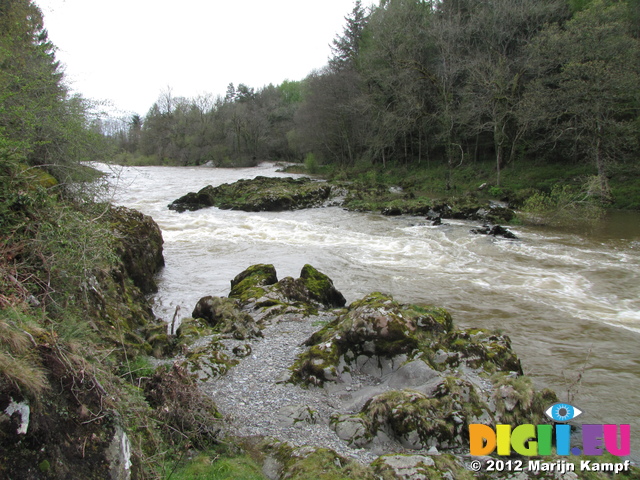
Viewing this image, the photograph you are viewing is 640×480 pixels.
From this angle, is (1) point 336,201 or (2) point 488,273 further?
(1) point 336,201

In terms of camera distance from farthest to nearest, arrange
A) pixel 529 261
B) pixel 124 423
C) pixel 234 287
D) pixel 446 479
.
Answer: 1. pixel 529 261
2. pixel 234 287
3. pixel 446 479
4. pixel 124 423

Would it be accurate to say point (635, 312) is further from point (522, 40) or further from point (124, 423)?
point (522, 40)

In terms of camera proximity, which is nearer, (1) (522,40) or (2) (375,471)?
(2) (375,471)

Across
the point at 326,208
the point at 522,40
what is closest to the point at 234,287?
the point at 326,208

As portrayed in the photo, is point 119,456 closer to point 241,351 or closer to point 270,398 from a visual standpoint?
point 270,398

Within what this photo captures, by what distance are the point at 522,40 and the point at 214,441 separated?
33.8 m

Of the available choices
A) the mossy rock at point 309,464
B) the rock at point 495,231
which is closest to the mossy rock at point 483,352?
the mossy rock at point 309,464

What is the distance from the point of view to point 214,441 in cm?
448

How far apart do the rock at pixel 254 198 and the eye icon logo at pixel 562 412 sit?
21.6m

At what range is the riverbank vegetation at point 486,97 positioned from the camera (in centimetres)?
2206

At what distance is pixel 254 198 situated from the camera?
2616cm

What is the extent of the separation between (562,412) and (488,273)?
25.0ft

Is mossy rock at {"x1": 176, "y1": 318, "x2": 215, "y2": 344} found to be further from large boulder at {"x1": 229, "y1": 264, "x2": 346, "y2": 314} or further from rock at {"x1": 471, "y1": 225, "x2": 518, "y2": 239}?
rock at {"x1": 471, "y1": 225, "x2": 518, "y2": 239}

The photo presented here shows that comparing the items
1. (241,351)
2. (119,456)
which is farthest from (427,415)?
(119,456)
